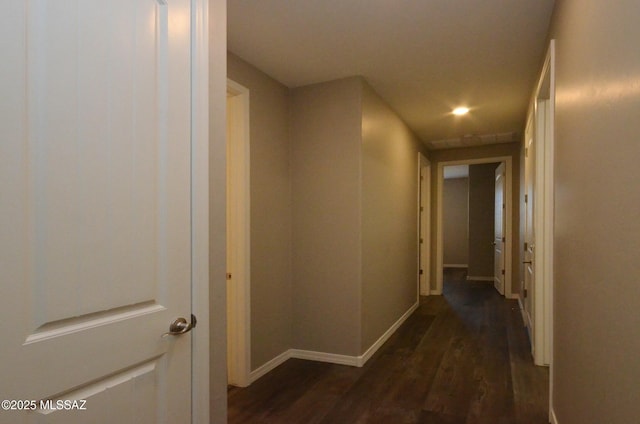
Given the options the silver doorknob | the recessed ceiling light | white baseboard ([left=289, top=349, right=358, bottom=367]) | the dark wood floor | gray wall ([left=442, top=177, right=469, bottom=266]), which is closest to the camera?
the silver doorknob

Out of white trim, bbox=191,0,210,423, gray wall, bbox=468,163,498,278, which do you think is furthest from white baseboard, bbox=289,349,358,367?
gray wall, bbox=468,163,498,278

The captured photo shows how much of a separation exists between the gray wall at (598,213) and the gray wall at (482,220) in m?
6.19

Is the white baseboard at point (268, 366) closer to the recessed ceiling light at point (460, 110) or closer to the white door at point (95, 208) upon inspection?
the white door at point (95, 208)

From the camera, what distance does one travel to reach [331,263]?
322 centimetres

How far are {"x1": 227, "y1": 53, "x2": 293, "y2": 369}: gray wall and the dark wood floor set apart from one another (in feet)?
1.20

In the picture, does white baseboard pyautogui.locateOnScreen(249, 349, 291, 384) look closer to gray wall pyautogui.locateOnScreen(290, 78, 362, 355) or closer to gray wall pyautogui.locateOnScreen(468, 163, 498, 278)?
gray wall pyautogui.locateOnScreen(290, 78, 362, 355)

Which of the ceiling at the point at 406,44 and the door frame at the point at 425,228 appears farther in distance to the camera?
the door frame at the point at 425,228

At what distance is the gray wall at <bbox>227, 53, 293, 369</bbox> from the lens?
2.88m

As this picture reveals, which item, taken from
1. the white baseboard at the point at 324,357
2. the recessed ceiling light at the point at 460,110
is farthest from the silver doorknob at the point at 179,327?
the recessed ceiling light at the point at 460,110

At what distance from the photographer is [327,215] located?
3.25 meters

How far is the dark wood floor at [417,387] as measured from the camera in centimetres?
230

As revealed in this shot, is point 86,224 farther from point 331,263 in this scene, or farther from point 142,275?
point 331,263

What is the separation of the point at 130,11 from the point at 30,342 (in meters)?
1.00

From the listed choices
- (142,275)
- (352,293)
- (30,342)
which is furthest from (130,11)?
(352,293)
